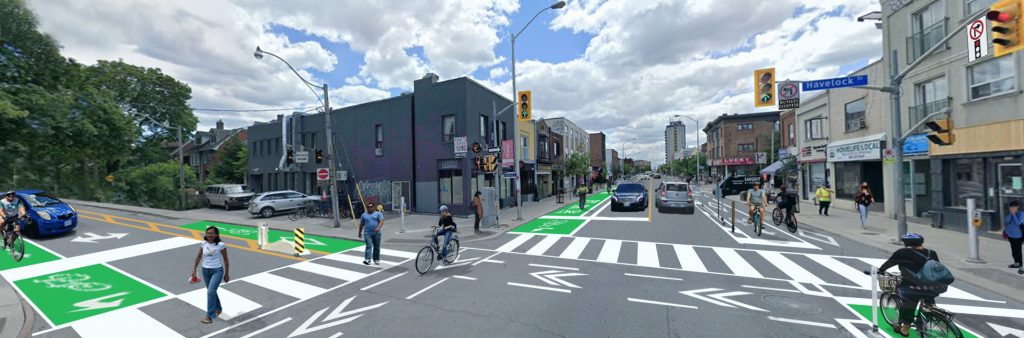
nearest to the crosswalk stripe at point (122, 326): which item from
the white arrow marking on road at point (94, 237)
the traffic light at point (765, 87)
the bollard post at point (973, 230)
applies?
the white arrow marking on road at point (94, 237)

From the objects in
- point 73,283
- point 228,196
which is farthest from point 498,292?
point 228,196

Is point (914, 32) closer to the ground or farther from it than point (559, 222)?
farther from it

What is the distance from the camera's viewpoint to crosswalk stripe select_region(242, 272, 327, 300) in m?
7.77

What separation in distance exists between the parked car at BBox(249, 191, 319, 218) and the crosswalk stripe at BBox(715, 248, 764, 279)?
20.9 m

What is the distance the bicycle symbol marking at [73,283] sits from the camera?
8.37m

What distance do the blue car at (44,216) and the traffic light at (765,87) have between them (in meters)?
23.9

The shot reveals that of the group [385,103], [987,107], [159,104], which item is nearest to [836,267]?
[987,107]

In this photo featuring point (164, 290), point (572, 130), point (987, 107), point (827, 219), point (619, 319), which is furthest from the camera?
point (572, 130)

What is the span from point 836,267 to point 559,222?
36.0 feet

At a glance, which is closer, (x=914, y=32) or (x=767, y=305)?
(x=767, y=305)

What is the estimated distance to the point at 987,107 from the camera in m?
13.4

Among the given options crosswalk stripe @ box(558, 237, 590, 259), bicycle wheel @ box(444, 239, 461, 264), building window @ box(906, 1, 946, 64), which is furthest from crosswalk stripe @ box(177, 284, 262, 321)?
building window @ box(906, 1, 946, 64)

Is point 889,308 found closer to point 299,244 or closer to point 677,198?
point 299,244

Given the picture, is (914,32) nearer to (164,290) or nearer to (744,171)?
(164,290)
